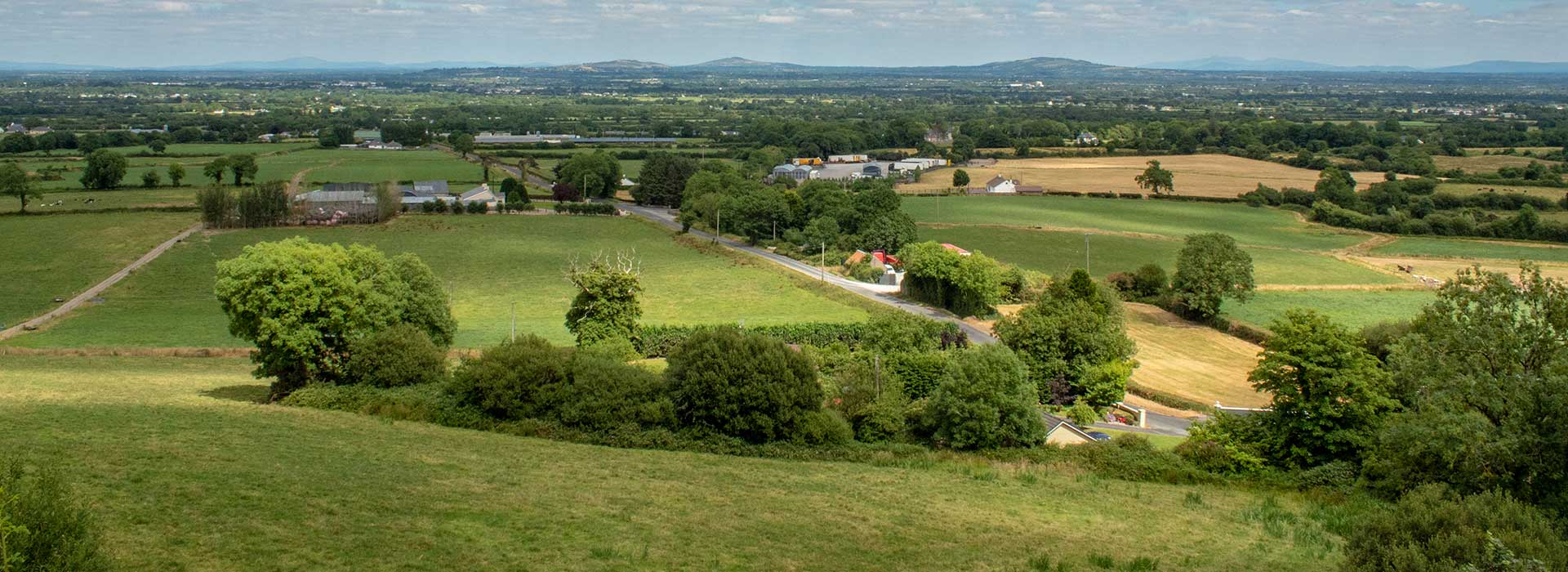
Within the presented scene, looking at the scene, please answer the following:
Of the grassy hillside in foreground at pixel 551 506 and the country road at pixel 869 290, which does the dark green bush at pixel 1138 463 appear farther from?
the country road at pixel 869 290

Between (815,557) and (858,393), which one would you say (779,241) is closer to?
(858,393)

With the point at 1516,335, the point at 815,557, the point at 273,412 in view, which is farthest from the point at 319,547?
the point at 1516,335

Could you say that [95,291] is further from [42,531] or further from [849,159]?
[849,159]

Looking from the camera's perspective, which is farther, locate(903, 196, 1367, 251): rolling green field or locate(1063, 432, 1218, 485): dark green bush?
locate(903, 196, 1367, 251): rolling green field

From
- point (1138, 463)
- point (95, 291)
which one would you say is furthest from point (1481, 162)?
point (95, 291)

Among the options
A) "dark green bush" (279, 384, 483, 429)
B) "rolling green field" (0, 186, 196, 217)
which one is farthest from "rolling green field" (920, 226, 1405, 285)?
"rolling green field" (0, 186, 196, 217)

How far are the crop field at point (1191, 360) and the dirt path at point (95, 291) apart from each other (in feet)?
131

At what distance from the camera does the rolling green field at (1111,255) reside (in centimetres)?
5922

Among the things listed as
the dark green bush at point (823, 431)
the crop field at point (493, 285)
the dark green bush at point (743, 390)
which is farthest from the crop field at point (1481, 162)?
the dark green bush at point (743, 390)

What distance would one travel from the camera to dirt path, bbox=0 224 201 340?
42781 millimetres

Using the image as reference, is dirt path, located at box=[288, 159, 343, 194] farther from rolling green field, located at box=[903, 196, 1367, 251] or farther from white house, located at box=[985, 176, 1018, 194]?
white house, located at box=[985, 176, 1018, 194]

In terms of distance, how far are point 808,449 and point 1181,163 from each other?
108 m

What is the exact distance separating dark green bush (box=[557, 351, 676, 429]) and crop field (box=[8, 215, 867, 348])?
13.8 meters

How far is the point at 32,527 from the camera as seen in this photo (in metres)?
12.2
